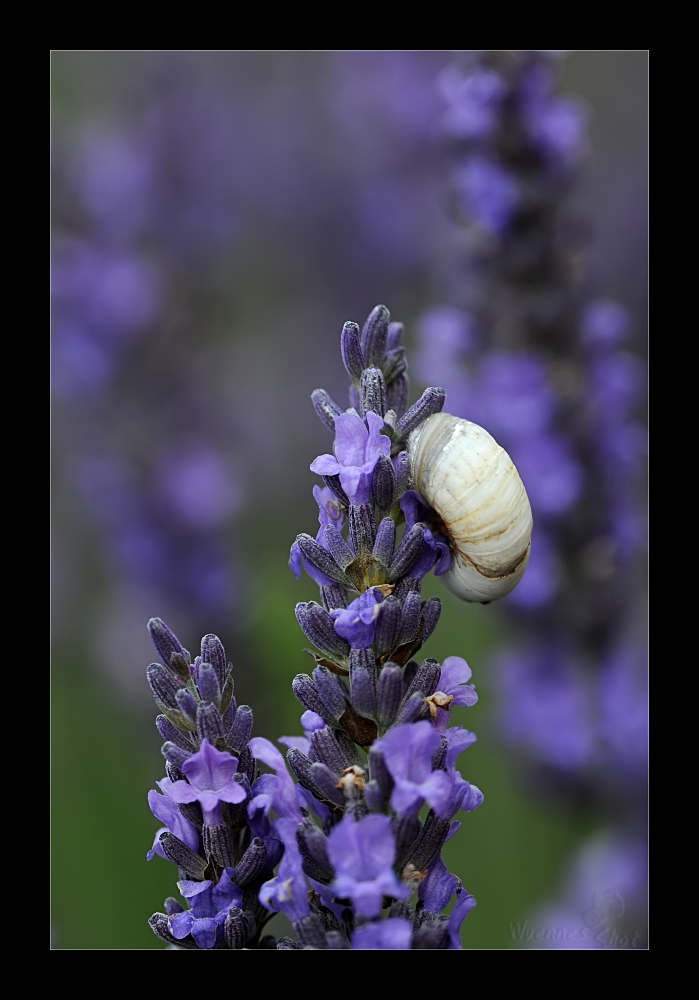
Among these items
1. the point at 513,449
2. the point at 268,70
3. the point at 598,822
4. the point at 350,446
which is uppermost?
the point at 268,70

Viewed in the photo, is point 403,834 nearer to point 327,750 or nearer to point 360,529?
point 327,750

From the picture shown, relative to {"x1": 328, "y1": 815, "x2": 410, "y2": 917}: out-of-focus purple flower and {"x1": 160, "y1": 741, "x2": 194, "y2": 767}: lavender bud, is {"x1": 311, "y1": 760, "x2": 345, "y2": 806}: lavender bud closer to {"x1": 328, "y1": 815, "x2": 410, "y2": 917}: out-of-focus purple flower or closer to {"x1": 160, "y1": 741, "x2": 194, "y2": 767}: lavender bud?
{"x1": 328, "y1": 815, "x2": 410, "y2": 917}: out-of-focus purple flower

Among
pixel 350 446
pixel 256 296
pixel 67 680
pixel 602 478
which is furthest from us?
pixel 256 296

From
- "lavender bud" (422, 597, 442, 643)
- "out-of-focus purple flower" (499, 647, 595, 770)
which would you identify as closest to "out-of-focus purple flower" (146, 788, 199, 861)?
"lavender bud" (422, 597, 442, 643)

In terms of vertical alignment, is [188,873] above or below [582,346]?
below

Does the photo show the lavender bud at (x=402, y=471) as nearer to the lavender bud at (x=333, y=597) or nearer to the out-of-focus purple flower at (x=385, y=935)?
the lavender bud at (x=333, y=597)

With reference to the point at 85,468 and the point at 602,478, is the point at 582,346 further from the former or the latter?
the point at 85,468

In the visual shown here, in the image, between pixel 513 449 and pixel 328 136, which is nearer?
pixel 513 449

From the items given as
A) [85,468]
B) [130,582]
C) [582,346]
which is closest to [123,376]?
[85,468]
